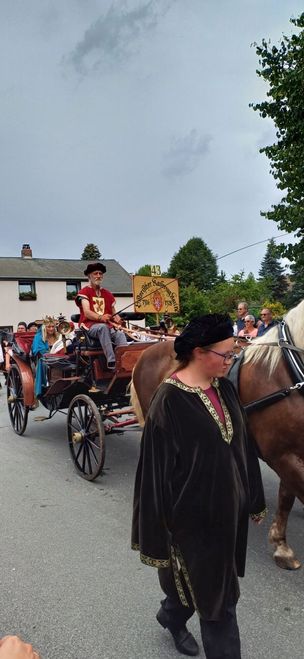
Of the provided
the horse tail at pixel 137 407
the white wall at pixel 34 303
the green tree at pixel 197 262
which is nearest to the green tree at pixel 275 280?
the green tree at pixel 197 262

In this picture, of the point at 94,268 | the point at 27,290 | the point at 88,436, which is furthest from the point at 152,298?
the point at 27,290

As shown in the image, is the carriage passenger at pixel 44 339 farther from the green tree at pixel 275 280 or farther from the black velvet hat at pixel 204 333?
the green tree at pixel 275 280

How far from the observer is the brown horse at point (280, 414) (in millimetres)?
2896

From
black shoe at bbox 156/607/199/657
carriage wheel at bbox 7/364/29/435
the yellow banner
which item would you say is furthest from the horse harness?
carriage wheel at bbox 7/364/29/435

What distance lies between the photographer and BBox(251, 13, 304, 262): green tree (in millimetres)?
11297

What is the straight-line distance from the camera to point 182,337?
78.7 inches

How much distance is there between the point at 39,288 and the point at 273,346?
3174cm

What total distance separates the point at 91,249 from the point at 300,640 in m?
64.4

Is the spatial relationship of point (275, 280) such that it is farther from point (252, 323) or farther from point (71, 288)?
point (252, 323)

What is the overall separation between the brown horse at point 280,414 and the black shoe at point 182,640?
102cm

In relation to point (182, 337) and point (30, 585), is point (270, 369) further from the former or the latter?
point (30, 585)

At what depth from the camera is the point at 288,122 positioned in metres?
11.8

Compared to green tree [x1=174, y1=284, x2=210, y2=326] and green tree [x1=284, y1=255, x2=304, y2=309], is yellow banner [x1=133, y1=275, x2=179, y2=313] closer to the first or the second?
green tree [x1=284, y1=255, x2=304, y2=309]

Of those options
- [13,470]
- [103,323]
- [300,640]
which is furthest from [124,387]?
[300,640]
